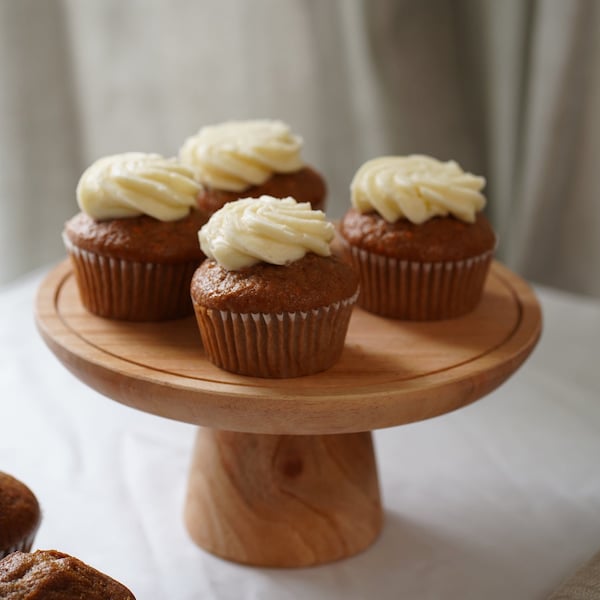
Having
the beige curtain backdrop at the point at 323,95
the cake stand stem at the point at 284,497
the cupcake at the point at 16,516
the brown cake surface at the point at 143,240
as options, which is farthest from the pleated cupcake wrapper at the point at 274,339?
the beige curtain backdrop at the point at 323,95

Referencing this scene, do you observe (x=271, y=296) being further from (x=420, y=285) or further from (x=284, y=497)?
(x=284, y=497)

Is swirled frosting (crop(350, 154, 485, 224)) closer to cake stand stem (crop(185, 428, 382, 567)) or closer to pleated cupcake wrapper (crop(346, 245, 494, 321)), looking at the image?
pleated cupcake wrapper (crop(346, 245, 494, 321))

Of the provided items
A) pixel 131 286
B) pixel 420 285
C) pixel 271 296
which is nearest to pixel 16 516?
pixel 131 286

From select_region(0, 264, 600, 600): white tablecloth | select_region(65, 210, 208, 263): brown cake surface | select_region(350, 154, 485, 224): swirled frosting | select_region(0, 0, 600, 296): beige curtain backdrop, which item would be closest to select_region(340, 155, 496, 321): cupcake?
select_region(350, 154, 485, 224): swirled frosting

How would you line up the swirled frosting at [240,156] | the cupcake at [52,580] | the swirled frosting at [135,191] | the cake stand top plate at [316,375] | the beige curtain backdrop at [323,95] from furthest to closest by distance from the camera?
the beige curtain backdrop at [323,95], the swirled frosting at [240,156], the swirled frosting at [135,191], the cake stand top plate at [316,375], the cupcake at [52,580]

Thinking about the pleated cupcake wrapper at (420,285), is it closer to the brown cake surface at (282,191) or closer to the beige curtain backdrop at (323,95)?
the brown cake surface at (282,191)

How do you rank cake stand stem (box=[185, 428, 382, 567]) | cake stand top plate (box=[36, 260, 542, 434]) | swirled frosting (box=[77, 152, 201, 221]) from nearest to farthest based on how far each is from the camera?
cake stand top plate (box=[36, 260, 542, 434]) → swirled frosting (box=[77, 152, 201, 221]) → cake stand stem (box=[185, 428, 382, 567])
